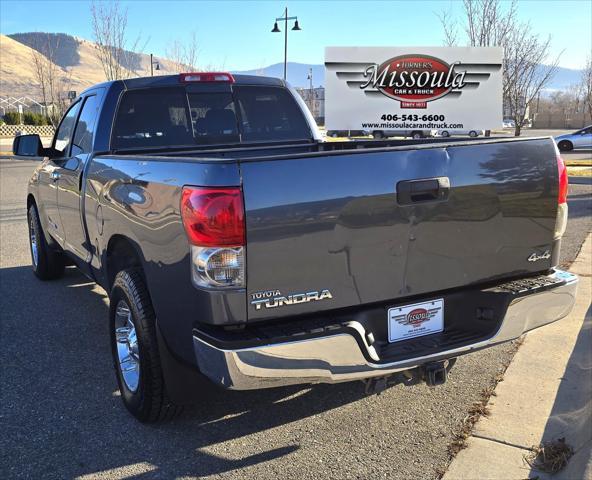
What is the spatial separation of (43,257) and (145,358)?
12.7 feet

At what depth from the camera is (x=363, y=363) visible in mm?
2877

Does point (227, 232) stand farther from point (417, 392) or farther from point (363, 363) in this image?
point (417, 392)

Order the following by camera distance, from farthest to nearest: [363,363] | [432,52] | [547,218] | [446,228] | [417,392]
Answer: [432,52] < [417,392] < [547,218] < [446,228] < [363,363]

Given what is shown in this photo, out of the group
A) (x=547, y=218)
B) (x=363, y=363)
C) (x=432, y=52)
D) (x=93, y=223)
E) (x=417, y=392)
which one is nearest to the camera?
(x=363, y=363)

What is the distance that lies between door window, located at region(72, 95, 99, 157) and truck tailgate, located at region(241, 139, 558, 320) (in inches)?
101

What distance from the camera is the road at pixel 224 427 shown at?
311 cm

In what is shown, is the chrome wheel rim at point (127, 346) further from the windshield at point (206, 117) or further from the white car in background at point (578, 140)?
the white car in background at point (578, 140)

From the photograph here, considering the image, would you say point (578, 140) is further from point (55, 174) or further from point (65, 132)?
point (55, 174)

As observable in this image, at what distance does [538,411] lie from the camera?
363 centimetres

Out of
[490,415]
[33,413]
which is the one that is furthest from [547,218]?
[33,413]

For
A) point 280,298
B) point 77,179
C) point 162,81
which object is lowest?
point 280,298

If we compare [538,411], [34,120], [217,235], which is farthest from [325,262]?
[34,120]

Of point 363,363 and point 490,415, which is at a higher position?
point 363,363

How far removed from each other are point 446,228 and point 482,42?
67.5 feet
